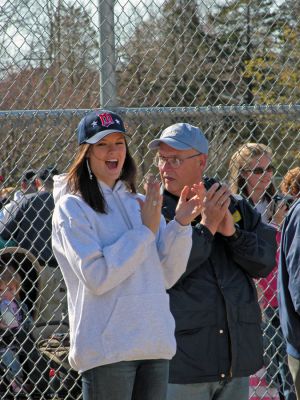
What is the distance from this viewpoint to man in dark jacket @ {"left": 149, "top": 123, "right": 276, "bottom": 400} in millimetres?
3809

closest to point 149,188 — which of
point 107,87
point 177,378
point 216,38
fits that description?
point 177,378

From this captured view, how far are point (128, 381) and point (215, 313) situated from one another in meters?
0.66

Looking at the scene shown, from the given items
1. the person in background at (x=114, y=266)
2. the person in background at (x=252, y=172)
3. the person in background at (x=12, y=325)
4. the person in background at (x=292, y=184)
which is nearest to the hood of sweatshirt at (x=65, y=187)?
the person in background at (x=114, y=266)

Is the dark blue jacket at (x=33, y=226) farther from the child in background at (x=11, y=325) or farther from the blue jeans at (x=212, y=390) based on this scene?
the blue jeans at (x=212, y=390)

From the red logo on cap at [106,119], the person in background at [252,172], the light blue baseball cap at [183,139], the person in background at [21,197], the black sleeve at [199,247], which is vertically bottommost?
the person in background at [252,172]

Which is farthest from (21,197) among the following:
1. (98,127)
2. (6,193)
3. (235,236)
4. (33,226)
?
(98,127)

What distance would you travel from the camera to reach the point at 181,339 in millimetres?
3838

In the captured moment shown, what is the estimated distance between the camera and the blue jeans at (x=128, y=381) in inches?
129

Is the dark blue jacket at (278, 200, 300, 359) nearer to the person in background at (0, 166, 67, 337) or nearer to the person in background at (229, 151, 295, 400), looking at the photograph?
the person in background at (229, 151, 295, 400)

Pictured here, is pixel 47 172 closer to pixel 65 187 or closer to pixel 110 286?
pixel 65 187

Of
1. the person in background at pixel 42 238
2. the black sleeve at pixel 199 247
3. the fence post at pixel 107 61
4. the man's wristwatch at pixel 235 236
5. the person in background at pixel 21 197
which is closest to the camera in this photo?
the black sleeve at pixel 199 247

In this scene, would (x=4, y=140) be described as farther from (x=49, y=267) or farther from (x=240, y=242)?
(x=240, y=242)

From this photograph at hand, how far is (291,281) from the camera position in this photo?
13.1 ft

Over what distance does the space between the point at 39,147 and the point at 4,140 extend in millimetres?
210
